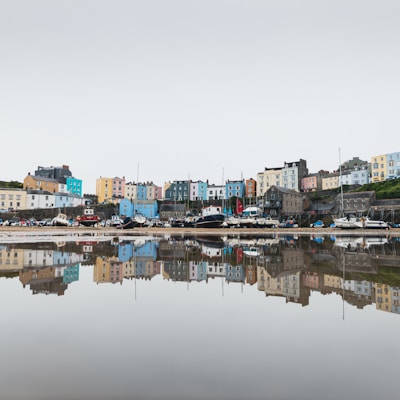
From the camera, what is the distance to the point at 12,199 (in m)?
94.7

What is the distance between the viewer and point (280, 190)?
268ft

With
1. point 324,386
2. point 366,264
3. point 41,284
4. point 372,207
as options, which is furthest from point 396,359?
point 372,207

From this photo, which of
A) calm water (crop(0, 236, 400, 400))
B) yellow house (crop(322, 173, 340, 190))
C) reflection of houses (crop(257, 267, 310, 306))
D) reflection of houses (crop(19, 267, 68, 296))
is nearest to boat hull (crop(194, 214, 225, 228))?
reflection of houses (crop(257, 267, 310, 306))

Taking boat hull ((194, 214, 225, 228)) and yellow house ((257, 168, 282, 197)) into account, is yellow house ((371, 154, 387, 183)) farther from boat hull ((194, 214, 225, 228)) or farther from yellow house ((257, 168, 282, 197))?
boat hull ((194, 214, 225, 228))

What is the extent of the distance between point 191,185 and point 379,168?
6209 cm

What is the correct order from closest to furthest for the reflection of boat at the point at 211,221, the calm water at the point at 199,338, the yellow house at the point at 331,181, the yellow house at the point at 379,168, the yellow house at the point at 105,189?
the calm water at the point at 199,338, the reflection of boat at the point at 211,221, the yellow house at the point at 379,168, the yellow house at the point at 331,181, the yellow house at the point at 105,189

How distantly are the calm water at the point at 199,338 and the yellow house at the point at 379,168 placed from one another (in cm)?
9177

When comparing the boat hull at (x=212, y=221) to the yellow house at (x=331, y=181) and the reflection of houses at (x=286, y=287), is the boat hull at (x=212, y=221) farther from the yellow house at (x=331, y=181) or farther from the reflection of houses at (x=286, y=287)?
the yellow house at (x=331, y=181)

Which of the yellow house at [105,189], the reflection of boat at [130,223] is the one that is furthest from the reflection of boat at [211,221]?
the yellow house at [105,189]

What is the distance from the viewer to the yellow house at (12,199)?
3696 inches

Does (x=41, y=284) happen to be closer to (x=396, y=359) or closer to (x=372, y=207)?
(x=396, y=359)

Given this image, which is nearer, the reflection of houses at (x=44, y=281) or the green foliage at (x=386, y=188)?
the reflection of houses at (x=44, y=281)

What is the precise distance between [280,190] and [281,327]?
79.9 metres

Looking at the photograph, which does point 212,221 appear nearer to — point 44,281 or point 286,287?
point 44,281
